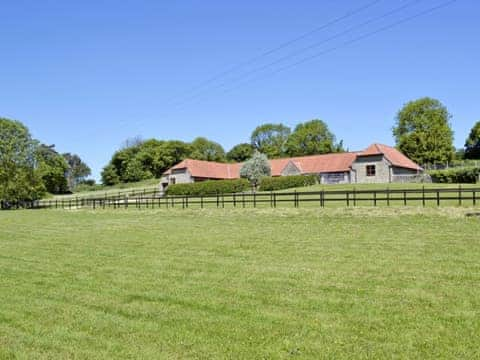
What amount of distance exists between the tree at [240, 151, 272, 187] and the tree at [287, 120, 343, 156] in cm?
3427

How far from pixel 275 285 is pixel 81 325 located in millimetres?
3195

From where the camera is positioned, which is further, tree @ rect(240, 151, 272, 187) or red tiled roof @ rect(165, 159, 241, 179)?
red tiled roof @ rect(165, 159, 241, 179)

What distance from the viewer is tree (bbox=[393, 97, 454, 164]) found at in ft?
238

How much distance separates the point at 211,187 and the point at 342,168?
17.5 m

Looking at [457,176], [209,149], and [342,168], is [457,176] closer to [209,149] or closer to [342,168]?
[342,168]

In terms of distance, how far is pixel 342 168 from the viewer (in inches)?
2217

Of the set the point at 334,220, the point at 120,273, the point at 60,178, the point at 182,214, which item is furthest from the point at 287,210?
the point at 60,178

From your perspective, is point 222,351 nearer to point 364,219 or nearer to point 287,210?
point 364,219

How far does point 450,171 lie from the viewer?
49.9m

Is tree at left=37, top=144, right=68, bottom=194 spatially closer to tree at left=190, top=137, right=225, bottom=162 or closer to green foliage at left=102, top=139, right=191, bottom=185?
green foliage at left=102, top=139, right=191, bottom=185

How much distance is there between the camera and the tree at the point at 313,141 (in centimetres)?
9000

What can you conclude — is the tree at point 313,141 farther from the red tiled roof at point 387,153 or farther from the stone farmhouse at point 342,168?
the red tiled roof at point 387,153

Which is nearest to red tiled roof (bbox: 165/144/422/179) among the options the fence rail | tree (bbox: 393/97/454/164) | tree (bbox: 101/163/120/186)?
tree (bbox: 393/97/454/164)

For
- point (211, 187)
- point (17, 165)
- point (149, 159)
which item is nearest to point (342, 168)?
point (211, 187)
